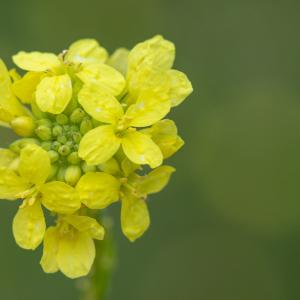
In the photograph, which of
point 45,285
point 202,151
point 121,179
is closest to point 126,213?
point 121,179

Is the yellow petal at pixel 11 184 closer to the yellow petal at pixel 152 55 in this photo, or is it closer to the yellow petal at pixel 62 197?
the yellow petal at pixel 62 197

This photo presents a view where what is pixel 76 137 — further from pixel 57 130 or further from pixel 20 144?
pixel 20 144

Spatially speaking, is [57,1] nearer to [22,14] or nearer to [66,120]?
[22,14]

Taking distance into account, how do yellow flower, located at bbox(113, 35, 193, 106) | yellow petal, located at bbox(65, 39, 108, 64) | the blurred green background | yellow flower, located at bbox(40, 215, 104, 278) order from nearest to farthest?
yellow flower, located at bbox(40, 215, 104, 278) < yellow flower, located at bbox(113, 35, 193, 106) < yellow petal, located at bbox(65, 39, 108, 64) < the blurred green background

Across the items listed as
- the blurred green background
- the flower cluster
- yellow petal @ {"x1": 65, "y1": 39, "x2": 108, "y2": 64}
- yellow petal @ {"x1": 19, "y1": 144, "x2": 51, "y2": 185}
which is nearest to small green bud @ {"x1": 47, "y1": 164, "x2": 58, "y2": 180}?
the flower cluster

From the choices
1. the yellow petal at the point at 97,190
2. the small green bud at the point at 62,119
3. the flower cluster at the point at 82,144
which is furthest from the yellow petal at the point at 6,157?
A: the yellow petal at the point at 97,190

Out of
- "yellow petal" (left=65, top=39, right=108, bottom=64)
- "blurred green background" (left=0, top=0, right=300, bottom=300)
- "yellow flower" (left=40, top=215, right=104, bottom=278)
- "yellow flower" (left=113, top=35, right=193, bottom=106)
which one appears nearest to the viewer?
"yellow flower" (left=40, top=215, right=104, bottom=278)

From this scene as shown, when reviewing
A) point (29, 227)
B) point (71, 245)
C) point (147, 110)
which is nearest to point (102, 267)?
point (71, 245)

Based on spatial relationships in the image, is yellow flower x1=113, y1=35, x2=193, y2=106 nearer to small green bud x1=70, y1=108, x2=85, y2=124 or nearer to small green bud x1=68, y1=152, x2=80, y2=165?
small green bud x1=70, y1=108, x2=85, y2=124
